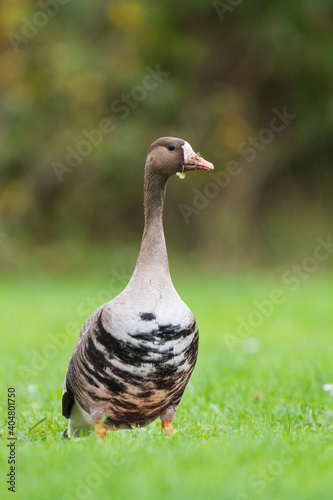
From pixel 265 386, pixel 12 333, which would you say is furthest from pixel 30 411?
pixel 12 333

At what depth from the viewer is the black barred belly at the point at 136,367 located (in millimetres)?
3833

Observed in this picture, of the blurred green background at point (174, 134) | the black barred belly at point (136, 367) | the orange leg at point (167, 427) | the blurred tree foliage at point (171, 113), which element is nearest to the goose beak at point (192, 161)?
the black barred belly at point (136, 367)

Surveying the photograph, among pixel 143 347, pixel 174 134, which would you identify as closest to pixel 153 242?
pixel 143 347

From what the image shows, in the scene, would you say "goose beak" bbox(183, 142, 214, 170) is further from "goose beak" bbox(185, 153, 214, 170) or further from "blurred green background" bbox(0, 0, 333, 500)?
"blurred green background" bbox(0, 0, 333, 500)

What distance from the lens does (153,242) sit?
409 centimetres

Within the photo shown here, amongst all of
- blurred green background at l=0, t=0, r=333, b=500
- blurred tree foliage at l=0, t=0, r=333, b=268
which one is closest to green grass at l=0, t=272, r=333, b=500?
blurred green background at l=0, t=0, r=333, b=500

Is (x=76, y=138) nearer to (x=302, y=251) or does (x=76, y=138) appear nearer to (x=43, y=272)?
(x=43, y=272)

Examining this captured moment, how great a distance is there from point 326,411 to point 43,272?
13.4 meters

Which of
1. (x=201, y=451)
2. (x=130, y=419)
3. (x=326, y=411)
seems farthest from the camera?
(x=326, y=411)

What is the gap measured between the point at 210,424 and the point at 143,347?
3.64 feet

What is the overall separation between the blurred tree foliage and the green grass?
7.06 m

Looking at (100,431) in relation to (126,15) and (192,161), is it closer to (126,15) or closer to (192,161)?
(192,161)

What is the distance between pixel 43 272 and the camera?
17703 millimetres

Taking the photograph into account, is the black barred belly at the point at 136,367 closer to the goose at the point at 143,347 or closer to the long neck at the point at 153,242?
the goose at the point at 143,347
